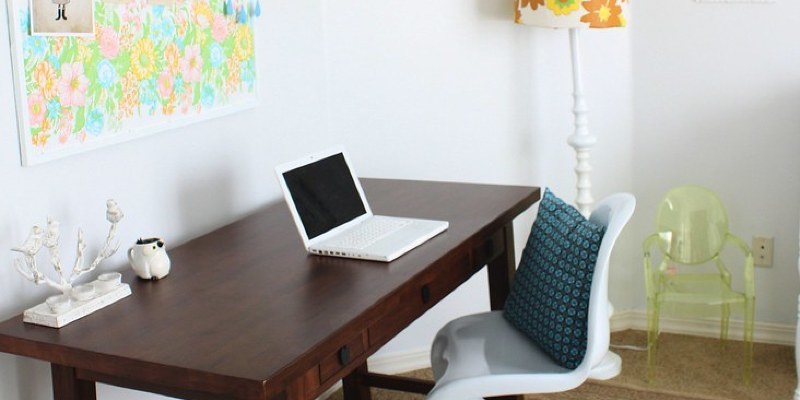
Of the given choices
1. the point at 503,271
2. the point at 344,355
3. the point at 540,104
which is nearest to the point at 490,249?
the point at 503,271

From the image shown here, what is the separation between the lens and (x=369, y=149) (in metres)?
3.42

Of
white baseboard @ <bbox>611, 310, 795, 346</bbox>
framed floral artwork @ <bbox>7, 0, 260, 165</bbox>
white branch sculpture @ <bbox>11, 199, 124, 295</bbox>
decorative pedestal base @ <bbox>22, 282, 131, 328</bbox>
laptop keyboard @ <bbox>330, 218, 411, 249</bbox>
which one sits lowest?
white baseboard @ <bbox>611, 310, 795, 346</bbox>

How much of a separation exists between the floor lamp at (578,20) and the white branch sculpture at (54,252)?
5.05 ft

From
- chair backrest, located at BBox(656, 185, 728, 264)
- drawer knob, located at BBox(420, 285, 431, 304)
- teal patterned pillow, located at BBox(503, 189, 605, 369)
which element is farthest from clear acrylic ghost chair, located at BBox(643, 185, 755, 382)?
drawer knob, located at BBox(420, 285, 431, 304)

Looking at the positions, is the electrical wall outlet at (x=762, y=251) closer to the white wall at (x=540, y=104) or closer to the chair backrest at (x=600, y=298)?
the white wall at (x=540, y=104)

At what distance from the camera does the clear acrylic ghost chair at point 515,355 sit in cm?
235

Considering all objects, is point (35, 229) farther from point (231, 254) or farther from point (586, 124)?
point (586, 124)

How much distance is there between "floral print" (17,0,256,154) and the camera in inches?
84.2

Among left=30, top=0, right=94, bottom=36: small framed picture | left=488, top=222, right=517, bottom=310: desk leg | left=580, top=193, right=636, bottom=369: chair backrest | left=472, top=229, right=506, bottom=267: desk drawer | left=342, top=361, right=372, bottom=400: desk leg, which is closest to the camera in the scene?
left=30, top=0, right=94, bottom=36: small framed picture

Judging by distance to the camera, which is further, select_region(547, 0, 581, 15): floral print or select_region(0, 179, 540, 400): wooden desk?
select_region(547, 0, 581, 15): floral print

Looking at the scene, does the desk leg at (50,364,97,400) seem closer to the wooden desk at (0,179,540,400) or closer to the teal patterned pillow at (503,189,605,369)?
the wooden desk at (0,179,540,400)

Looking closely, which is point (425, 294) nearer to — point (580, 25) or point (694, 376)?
point (580, 25)

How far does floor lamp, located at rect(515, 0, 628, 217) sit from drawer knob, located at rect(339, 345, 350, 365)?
1.56m

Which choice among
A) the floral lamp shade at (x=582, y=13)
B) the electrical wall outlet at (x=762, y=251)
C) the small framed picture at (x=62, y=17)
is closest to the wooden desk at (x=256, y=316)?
the small framed picture at (x=62, y=17)
